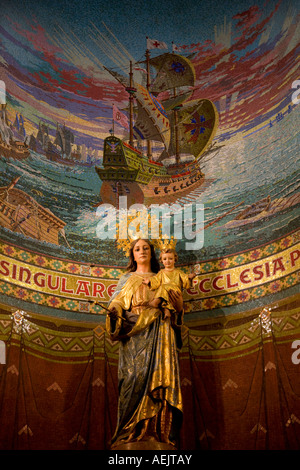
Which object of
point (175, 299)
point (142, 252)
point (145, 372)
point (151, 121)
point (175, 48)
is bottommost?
point (145, 372)

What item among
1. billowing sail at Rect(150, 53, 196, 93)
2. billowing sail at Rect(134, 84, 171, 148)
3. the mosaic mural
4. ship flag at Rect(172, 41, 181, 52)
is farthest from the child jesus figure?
ship flag at Rect(172, 41, 181, 52)

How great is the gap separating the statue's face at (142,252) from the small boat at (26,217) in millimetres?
1317

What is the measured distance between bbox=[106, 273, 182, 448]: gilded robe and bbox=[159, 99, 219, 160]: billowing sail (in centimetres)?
274

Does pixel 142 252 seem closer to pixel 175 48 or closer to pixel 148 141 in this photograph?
pixel 148 141

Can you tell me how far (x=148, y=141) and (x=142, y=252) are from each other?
2.34 m

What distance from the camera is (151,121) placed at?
10.1 metres

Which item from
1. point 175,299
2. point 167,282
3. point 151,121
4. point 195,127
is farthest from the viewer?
point 151,121

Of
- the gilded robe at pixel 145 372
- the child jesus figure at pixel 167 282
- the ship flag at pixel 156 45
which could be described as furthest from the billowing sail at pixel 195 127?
the gilded robe at pixel 145 372

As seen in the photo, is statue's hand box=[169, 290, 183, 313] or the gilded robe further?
statue's hand box=[169, 290, 183, 313]

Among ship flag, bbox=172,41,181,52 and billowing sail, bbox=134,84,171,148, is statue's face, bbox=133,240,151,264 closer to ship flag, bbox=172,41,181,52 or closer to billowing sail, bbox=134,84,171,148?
billowing sail, bbox=134,84,171,148

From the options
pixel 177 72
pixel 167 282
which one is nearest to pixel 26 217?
pixel 167 282

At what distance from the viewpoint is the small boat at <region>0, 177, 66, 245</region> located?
8.95 meters

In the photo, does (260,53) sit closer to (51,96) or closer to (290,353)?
(51,96)
